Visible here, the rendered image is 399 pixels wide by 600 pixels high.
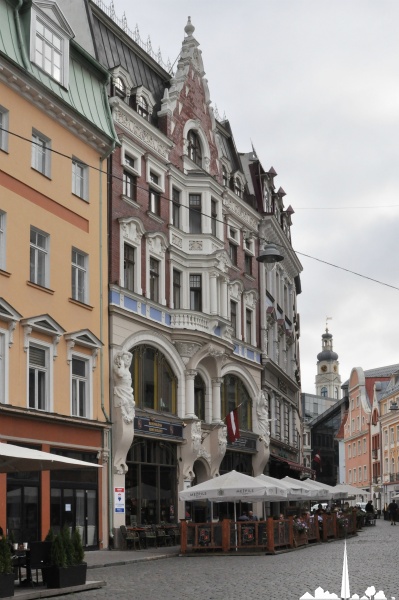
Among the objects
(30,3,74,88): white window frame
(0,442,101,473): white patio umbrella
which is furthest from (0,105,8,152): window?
(0,442,101,473): white patio umbrella

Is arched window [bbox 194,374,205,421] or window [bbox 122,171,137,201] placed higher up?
window [bbox 122,171,137,201]

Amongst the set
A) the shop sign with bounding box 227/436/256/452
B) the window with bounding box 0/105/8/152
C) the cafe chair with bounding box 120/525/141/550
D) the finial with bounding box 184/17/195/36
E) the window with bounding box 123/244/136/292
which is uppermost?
the finial with bounding box 184/17/195/36

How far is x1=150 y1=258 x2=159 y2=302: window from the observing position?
36.3m

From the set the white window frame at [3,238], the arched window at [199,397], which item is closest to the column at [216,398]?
the arched window at [199,397]

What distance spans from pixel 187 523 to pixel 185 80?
62.4ft

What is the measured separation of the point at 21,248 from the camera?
27484 millimetres

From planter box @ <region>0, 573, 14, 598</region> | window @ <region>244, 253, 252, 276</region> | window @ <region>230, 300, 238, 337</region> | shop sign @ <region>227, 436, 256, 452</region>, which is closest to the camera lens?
planter box @ <region>0, 573, 14, 598</region>

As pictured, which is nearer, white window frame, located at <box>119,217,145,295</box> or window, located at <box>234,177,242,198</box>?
white window frame, located at <box>119,217,145,295</box>

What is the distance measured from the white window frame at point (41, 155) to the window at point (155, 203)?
24.5 ft

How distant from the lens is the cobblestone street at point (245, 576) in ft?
54.7

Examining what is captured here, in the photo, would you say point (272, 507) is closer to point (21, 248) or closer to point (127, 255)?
point (127, 255)

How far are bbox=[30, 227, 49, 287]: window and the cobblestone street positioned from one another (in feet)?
27.5

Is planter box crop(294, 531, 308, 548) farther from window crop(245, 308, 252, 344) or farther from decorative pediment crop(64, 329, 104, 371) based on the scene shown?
window crop(245, 308, 252, 344)

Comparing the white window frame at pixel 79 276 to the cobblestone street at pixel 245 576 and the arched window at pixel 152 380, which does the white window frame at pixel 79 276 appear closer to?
the arched window at pixel 152 380
